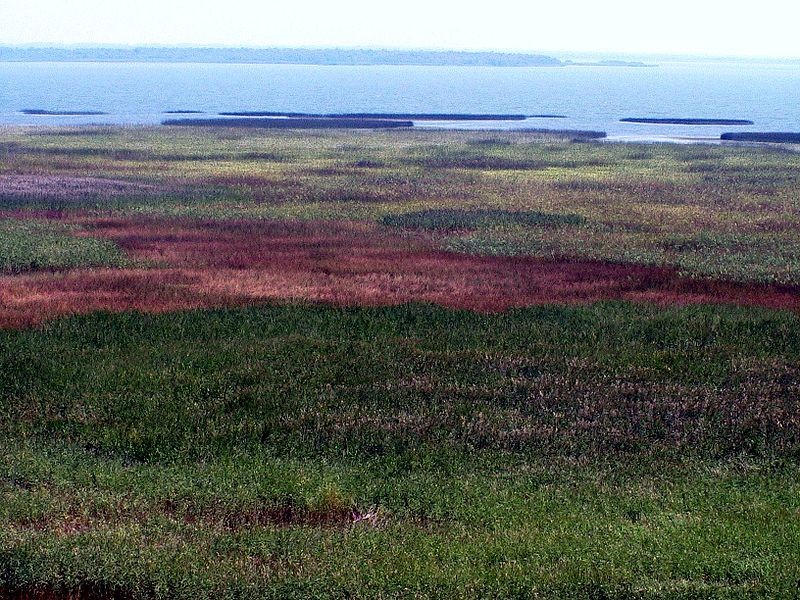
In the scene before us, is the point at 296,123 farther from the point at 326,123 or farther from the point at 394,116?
the point at 394,116

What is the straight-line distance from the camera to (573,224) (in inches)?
1708

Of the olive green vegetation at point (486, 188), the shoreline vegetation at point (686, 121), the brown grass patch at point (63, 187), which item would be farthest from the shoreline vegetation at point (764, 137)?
the brown grass patch at point (63, 187)

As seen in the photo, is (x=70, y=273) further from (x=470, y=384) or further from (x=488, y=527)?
(x=488, y=527)

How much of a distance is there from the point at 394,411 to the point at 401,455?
192 cm

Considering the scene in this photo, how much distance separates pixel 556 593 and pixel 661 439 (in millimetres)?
5963

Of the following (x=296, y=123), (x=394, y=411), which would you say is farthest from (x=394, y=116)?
(x=394, y=411)

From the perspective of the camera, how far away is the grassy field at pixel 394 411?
11500 millimetres

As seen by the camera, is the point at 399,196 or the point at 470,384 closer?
the point at 470,384

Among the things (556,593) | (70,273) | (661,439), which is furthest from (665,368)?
(70,273)

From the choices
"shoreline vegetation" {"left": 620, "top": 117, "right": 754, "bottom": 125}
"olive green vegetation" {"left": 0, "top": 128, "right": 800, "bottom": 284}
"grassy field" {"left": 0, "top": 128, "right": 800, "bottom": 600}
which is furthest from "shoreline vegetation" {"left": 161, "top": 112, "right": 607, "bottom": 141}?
"grassy field" {"left": 0, "top": 128, "right": 800, "bottom": 600}

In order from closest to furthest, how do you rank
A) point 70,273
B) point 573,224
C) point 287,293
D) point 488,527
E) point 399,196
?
point 488,527 < point 287,293 < point 70,273 < point 573,224 < point 399,196

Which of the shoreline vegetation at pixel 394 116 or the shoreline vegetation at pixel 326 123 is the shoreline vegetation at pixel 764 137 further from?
the shoreline vegetation at pixel 394 116

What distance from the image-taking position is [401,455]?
15492 millimetres

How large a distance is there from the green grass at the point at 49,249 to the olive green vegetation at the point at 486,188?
6.74 meters
